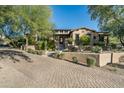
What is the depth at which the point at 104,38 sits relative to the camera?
28.6 m

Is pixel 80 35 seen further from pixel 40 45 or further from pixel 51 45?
pixel 40 45

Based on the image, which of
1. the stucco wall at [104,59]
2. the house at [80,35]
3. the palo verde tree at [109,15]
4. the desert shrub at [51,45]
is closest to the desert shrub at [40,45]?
the desert shrub at [51,45]

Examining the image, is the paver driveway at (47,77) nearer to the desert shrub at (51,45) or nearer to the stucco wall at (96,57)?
the stucco wall at (96,57)

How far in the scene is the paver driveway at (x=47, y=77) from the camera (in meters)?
9.15

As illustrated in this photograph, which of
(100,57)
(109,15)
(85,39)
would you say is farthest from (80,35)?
(109,15)

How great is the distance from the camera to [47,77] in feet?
34.1

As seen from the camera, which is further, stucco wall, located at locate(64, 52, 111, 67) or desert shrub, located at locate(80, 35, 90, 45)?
desert shrub, located at locate(80, 35, 90, 45)

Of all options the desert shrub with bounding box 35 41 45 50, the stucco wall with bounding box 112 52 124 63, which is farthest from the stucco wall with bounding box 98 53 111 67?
the desert shrub with bounding box 35 41 45 50

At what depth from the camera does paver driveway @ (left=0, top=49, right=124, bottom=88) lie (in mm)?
9148

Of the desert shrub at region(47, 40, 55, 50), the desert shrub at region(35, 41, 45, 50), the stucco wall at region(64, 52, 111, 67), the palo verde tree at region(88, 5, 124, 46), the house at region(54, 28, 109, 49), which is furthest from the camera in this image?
the house at region(54, 28, 109, 49)

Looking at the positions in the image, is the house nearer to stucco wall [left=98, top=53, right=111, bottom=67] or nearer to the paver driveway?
stucco wall [left=98, top=53, right=111, bottom=67]
